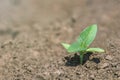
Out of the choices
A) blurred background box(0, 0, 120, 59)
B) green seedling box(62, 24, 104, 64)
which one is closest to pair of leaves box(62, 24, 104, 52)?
green seedling box(62, 24, 104, 64)

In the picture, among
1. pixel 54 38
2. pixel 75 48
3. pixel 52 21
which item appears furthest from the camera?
pixel 52 21

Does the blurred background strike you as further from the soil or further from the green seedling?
the green seedling

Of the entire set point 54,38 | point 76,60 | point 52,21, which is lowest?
point 76,60

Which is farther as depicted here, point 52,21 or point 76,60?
point 52,21

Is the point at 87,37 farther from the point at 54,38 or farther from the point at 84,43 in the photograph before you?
the point at 54,38

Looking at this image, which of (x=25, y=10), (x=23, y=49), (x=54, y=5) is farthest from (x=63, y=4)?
(x=23, y=49)

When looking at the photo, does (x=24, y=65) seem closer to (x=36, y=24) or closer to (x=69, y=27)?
(x=69, y=27)

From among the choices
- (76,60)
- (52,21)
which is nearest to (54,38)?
(52,21)

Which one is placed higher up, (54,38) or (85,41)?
(54,38)

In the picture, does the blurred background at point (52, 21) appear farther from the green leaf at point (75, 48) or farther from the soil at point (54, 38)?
the green leaf at point (75, 48)
